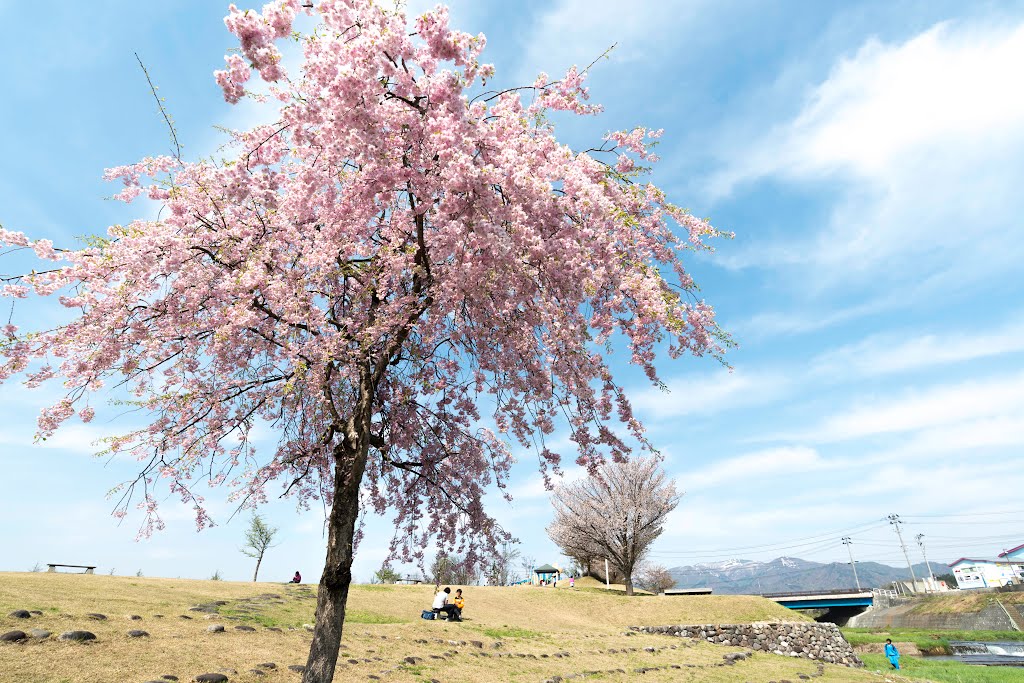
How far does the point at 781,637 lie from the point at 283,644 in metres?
27.4

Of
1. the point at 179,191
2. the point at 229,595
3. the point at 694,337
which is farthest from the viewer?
the point at 229,595

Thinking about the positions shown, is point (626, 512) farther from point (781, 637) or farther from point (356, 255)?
point (356, 255)

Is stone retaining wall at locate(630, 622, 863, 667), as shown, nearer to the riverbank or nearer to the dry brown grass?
the riverbank

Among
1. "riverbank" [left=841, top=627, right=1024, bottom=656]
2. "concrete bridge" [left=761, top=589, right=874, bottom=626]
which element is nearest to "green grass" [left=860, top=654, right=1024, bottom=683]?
"riverbank" [left=841, top=627, right=1024, bottom=656]

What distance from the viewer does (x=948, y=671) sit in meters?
26.6

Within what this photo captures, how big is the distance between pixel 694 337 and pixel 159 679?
10.2 metres

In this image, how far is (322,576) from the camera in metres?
8.15

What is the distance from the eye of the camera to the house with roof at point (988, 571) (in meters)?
111

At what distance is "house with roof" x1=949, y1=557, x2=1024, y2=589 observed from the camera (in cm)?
11069

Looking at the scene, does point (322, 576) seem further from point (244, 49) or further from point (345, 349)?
point (244, 49)

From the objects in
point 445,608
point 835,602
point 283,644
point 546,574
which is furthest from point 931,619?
point 283,644

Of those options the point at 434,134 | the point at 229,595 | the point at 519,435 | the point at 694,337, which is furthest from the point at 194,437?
the point at 229,595

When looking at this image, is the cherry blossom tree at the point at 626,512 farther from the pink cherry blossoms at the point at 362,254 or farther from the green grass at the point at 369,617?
the pink cherry blossoms at the point at 362,254

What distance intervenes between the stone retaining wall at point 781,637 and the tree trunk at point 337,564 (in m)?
26.1
